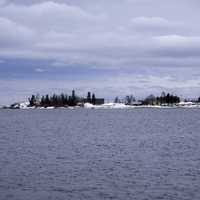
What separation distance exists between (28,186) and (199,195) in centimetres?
1340

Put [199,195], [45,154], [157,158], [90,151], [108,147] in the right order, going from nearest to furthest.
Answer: [199,195]
[157,158]
[45,154]
[90,151]
[108,147]

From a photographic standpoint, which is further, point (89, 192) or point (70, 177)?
point (70, 177)

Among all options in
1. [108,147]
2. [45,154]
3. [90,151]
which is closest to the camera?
[45,154]

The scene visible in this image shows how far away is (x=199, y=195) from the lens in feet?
104

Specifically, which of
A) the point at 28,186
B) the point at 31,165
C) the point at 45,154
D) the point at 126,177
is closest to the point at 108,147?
the point at 45,154

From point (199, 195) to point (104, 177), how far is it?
9.57 meters

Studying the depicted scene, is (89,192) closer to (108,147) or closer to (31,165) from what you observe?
(31,165)

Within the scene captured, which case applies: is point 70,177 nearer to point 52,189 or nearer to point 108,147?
point 52,189

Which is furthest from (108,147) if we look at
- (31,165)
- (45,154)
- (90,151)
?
(31,165)

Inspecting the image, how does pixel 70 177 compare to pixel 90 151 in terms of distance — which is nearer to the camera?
pixel 70 177

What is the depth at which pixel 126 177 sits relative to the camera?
38.5 metres

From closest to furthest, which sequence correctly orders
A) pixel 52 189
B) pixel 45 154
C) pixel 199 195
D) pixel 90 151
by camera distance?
pixel 199 195 → pixel 52 189 → pixel 45 154 → pixel 90 151

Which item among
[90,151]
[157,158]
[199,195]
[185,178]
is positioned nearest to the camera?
[199,195]

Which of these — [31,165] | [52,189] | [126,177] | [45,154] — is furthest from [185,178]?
[45,154]
